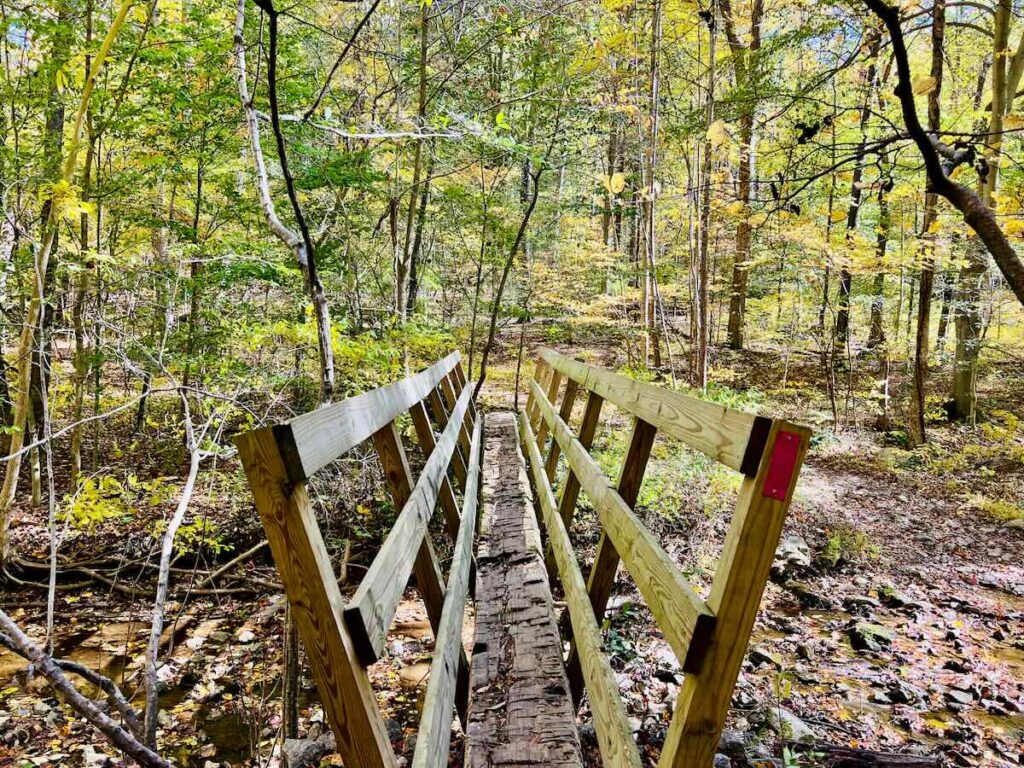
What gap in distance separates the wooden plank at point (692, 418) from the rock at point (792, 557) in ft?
12.7

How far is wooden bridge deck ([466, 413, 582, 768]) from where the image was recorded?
2018mm

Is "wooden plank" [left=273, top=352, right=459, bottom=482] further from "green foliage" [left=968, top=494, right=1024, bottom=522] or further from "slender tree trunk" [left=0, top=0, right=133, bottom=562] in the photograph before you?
"green foliage" [left=968, top=494, right=1024, bottom=522]

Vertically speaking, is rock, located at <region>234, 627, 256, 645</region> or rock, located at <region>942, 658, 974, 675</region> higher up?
rock, located at <region>942, 658, 974, 675</region>

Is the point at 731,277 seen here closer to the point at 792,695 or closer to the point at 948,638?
the point at 948,638

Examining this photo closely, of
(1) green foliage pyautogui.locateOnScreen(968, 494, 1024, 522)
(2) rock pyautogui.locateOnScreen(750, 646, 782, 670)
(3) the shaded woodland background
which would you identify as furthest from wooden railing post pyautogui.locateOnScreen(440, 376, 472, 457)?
(1) green foliage pyautogui.locateOnScreen(968, 494, 1024, 522)

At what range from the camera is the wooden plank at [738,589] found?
3.55ft

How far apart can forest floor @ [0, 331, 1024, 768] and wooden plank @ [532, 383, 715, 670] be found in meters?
1.28

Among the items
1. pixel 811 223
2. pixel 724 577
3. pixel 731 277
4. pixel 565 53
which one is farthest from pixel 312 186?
pixel 731 277

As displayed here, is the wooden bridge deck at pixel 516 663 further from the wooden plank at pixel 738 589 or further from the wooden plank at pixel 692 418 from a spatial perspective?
the wooden plank at pixel 692 418

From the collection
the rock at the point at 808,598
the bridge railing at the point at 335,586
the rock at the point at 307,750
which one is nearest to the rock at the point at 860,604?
the rock at the point at 808,598

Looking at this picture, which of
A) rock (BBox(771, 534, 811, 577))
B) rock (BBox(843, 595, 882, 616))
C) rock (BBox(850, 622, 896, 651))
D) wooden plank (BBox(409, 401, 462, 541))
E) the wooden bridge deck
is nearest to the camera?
the wooden bridge deck

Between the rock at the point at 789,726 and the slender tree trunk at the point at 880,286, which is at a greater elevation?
the slender tree trunk at the point at 880,286

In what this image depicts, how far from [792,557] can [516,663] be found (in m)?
4.07

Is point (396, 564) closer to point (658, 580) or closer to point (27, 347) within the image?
point (658, 580)
